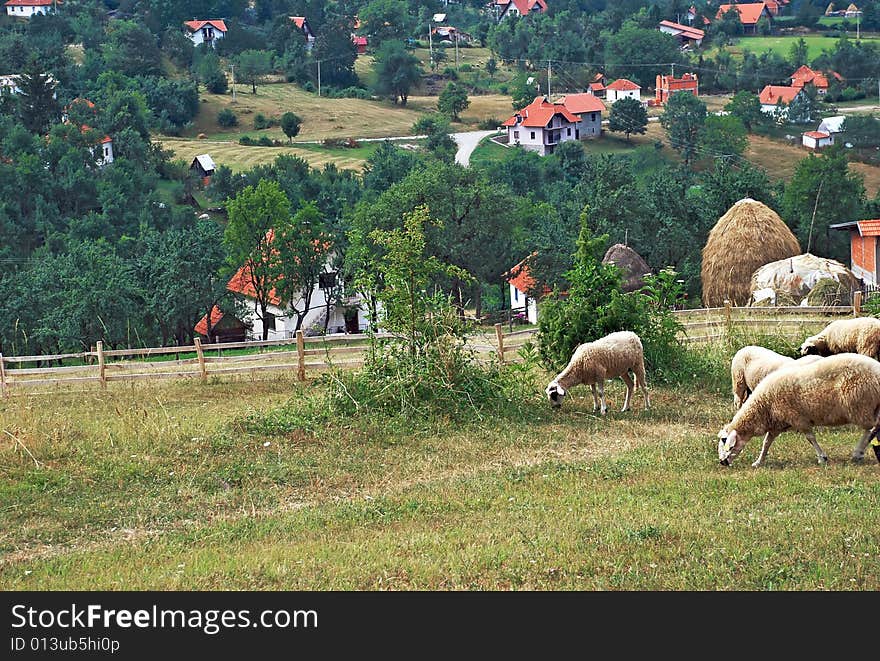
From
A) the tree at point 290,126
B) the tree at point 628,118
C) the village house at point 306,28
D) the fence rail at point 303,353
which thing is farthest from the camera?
the village house at point 306,28

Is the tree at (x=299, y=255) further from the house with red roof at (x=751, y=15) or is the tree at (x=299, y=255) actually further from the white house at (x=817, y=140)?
the house with red roof at (x=751, y=15)

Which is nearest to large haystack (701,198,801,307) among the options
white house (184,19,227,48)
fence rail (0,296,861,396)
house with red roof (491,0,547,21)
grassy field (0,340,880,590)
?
fence rail (0,296,861,396)

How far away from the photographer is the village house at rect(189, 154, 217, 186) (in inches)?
2961

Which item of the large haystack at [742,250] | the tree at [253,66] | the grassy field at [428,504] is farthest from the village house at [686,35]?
the grassy field at [428,504]

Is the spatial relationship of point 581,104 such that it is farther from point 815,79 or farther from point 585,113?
point 815,79

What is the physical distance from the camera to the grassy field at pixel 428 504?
903 centimetres

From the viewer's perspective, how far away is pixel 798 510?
33.3 ft

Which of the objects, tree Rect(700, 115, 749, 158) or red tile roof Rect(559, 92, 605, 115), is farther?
red tile roof Rect(559, 92, 605, 115)

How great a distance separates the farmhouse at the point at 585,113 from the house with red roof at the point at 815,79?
70.5 feet

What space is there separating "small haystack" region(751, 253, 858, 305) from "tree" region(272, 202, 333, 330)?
1786cm

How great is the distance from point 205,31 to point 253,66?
15755 millimetres

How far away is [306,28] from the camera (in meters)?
124

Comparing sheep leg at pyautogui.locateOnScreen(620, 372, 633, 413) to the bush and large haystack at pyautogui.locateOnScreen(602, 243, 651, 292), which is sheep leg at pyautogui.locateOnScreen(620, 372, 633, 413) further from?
the bush

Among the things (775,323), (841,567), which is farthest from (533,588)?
(775,323)
